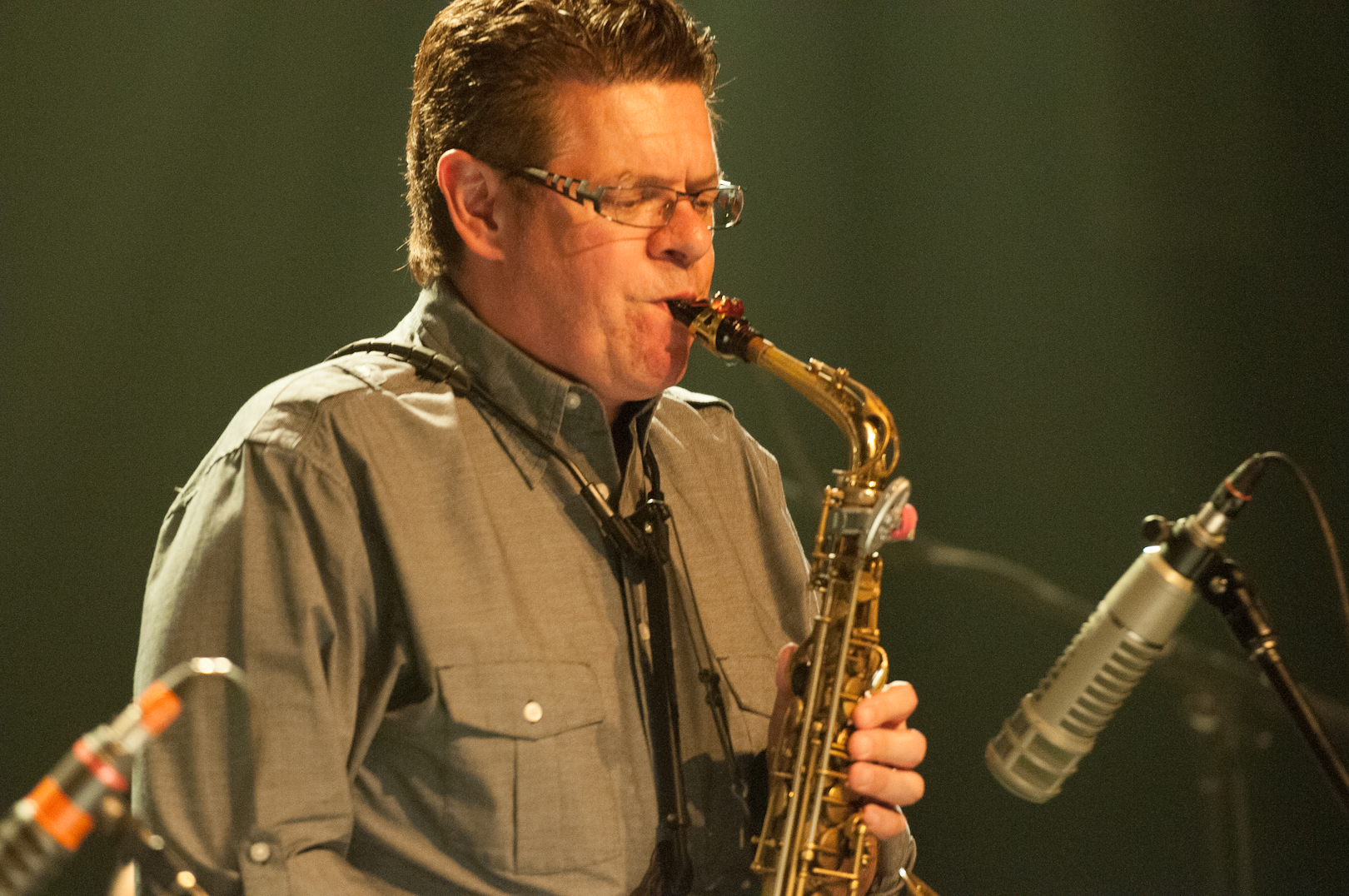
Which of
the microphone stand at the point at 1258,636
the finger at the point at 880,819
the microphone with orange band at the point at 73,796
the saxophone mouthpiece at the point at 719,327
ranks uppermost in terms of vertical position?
the saxophone mouthpiece at the point at 719,327

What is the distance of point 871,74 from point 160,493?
2605 mm

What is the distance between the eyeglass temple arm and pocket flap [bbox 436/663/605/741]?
755 millimetres

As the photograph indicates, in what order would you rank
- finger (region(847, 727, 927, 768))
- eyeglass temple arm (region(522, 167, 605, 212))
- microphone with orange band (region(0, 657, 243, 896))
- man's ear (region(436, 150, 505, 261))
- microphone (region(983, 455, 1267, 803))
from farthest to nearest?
man's ear (region(436, 150, 505, 261))
eyeglass temple arm (region(522, 167, 605, 212))
finger (region(847, 727, 927, 768))
microphone (region(983, 455, 1267, 803))
microphone with orange band (region(0, 657, 243, 896))

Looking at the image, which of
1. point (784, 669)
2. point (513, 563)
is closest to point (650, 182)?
point (513, 563)

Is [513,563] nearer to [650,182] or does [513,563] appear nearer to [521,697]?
[521,697]

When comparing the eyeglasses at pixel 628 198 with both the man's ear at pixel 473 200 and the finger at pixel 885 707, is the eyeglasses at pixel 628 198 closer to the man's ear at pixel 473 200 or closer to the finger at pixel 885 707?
the man's ear at pixel 473 200

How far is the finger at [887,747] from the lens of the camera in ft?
6.15

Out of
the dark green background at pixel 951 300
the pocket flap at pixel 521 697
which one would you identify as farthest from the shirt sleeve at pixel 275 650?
the dark green background at pixel 951 300

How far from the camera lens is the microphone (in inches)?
61.3

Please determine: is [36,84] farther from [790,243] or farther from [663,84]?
[790,243]

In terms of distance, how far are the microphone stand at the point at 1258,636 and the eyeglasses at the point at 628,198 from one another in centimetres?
101

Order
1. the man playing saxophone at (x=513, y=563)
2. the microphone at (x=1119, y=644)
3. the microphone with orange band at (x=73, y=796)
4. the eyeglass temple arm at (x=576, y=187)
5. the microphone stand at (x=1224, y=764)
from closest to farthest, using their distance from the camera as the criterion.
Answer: the microphone with orange band at (x=73, y=796) < the microphone at (x=1119, y=644) < the man playing saxophone at (x=513, y=563) < the eyeglass temple arm at (x=576, y=187) < the microphone stand at (x=1224, y=764)

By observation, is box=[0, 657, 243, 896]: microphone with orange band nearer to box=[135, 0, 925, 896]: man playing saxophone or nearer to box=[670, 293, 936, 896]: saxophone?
box=[135, 0, 925, 896]: man playing saxophone

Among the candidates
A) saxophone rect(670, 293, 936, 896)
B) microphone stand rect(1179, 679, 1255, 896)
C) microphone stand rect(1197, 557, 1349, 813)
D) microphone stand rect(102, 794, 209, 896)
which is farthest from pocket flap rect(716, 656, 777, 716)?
microphone stand rect(1179, 679, 1255, 896)
